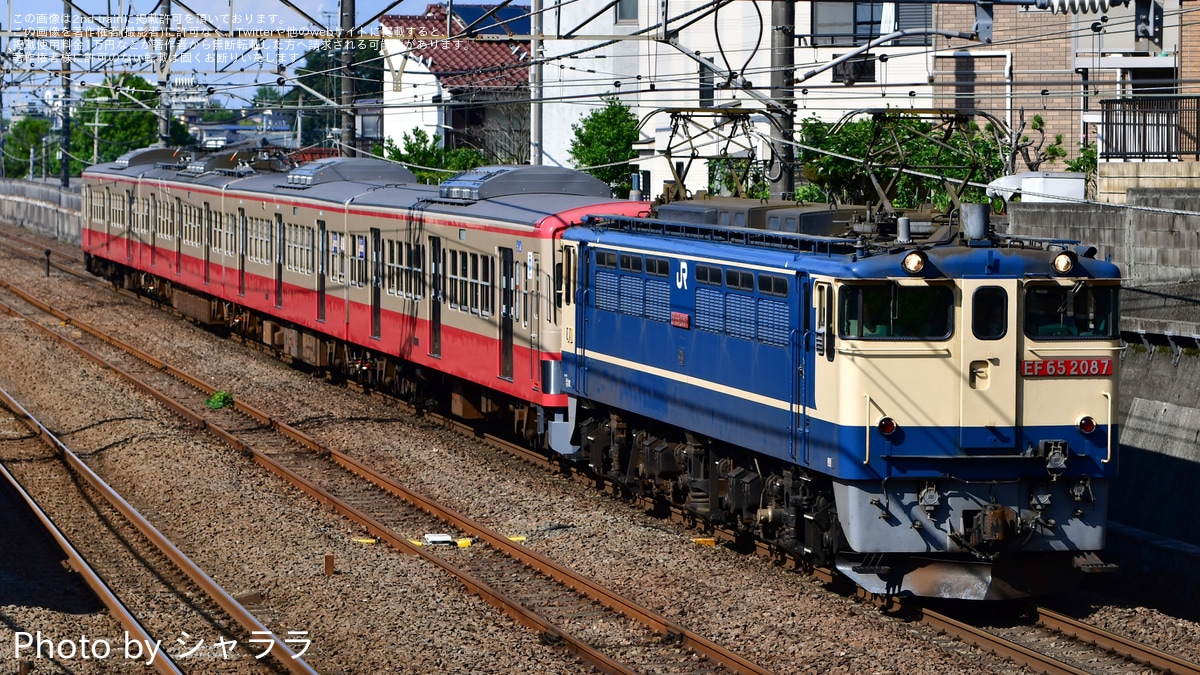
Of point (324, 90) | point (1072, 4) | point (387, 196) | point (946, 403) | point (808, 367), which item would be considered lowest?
point (946, 403)

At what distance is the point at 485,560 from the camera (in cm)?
1404

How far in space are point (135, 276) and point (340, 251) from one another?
1608cm

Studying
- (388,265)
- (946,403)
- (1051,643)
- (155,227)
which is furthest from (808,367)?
→ (155,227)

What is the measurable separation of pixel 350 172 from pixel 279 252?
180cm

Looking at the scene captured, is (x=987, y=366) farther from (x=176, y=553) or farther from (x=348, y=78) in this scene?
(x=348, y=78)

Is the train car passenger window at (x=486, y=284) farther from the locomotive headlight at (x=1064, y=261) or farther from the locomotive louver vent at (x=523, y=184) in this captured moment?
the locomotive headlight at (x=1064, y=261)

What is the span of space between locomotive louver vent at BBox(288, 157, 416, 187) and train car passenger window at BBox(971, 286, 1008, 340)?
16.7 meters

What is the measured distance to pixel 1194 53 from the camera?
25469mm

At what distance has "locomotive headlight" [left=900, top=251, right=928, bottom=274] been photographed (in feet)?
38.0

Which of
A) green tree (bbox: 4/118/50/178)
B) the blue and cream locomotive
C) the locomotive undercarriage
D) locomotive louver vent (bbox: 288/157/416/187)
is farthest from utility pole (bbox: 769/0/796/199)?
green tree (bbox: 4/118/50/178)

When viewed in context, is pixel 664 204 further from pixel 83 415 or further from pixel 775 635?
pixel 83 415

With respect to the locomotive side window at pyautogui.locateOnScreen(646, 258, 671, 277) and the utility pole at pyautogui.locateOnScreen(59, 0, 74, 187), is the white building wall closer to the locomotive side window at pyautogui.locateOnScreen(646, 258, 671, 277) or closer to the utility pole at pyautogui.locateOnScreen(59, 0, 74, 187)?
the utility pole at pyautogui.locateOnScreen(59, 0, 74, 187)

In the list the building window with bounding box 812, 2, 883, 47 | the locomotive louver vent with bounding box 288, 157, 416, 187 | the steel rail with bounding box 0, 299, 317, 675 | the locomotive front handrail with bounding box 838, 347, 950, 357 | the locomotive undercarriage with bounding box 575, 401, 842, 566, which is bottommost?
the steel rail with bounding box 0, 299, 317, 675

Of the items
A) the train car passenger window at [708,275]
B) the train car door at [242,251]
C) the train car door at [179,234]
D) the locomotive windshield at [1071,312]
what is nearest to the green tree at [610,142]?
the train car door at [179,234]
